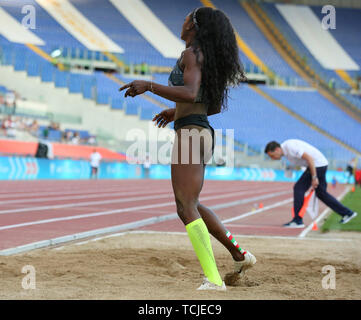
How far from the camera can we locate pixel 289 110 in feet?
154

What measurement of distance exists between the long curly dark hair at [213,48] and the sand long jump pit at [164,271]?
1394 millimetres

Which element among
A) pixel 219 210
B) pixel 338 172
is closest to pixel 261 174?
pixel 338 172

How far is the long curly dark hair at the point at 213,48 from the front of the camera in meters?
4.33

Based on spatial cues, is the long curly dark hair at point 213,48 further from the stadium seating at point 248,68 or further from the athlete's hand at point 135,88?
the stadium seating at point 248,68

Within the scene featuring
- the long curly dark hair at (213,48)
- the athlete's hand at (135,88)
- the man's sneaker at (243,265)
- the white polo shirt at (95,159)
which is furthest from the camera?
the white polo shirt at (95,159)

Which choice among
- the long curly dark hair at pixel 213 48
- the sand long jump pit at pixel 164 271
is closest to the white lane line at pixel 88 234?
the sand long jump pit at pixel 164 271

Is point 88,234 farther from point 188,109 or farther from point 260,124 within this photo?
point 260,124

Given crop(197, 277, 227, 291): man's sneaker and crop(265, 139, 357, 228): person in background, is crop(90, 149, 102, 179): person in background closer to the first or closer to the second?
crop(265, 139, 357, 228): person in background

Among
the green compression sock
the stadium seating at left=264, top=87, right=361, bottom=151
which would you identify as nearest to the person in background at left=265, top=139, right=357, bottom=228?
the green compression sock

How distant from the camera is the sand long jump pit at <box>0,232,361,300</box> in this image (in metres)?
4.19

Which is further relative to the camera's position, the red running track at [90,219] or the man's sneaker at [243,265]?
the red running track at [90,219]

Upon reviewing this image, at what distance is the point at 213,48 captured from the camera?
4.36 m

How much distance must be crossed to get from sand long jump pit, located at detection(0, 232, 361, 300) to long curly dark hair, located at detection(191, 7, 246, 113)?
1.39 m
